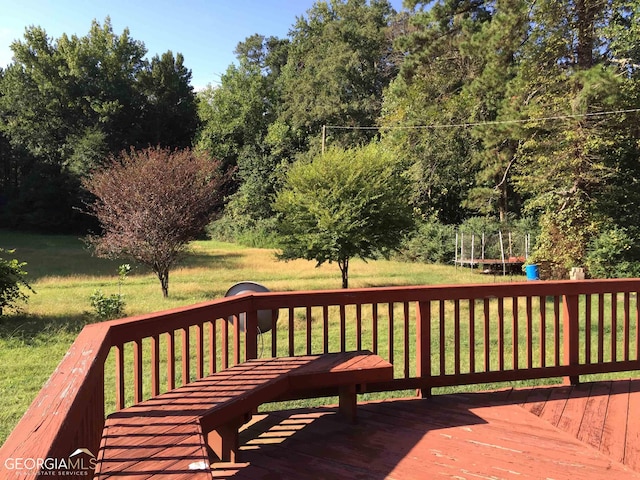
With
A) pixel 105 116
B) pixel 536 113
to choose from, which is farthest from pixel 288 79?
pixel 536 113

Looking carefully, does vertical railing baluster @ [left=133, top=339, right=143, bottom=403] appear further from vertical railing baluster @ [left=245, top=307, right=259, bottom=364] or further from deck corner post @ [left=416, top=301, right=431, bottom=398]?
deck corner post @ [left=416, top=301, right=431, bottom=398]

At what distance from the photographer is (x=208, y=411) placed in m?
2.54

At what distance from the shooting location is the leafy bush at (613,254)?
1391 cm

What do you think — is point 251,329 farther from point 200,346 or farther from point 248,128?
point 248,128

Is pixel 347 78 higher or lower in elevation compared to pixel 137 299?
higher

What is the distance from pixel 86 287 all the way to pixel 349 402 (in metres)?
11.3

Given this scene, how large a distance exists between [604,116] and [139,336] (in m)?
14.8

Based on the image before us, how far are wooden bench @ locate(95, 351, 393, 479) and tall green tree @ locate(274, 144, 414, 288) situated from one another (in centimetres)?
876

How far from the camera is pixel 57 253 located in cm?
2511

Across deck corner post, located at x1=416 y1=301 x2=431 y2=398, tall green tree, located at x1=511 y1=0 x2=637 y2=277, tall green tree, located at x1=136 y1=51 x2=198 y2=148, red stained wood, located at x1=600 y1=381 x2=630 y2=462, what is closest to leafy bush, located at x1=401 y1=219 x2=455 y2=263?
tall green tree, located at x1=511 y1=0 x2=637 y2=277

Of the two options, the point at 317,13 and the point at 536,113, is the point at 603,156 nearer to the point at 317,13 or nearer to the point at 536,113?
the point at 536,113

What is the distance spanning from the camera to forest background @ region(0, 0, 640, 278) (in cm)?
1476

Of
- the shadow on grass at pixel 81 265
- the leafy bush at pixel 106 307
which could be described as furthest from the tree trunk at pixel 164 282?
the shadow on grass at pixel 81 265

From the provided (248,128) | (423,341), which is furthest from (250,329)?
(248,128)
